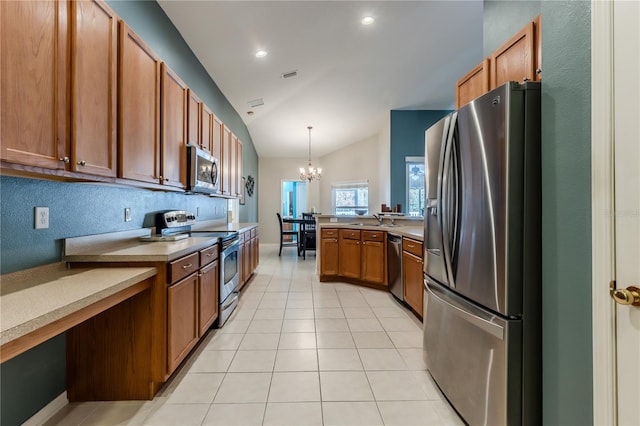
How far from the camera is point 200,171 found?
2.77 m

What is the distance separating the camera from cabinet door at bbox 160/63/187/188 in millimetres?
2182

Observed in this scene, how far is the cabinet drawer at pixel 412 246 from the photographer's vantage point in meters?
2.82

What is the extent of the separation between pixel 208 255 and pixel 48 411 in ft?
4.14

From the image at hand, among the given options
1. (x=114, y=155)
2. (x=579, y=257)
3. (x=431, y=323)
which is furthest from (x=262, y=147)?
(x=579, y=257)

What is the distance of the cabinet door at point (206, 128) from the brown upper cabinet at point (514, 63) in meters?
2.66

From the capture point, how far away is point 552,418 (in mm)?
1149

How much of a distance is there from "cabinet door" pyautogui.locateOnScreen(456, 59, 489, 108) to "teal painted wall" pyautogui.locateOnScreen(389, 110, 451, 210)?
3.45m

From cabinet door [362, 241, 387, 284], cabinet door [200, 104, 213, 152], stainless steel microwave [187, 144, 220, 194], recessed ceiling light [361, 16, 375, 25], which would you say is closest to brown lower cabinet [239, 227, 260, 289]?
stainless steel microwave [187, 144, 220, 194]

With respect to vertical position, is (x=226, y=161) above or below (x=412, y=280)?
above

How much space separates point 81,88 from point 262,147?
22.0 feet

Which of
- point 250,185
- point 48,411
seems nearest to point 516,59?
point 48,411

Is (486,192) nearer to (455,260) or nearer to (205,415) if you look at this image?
(455,260)

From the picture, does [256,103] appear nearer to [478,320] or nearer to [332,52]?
[332,52]

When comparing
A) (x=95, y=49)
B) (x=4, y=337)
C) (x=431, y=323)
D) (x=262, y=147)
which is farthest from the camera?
(x=262, y=147)
